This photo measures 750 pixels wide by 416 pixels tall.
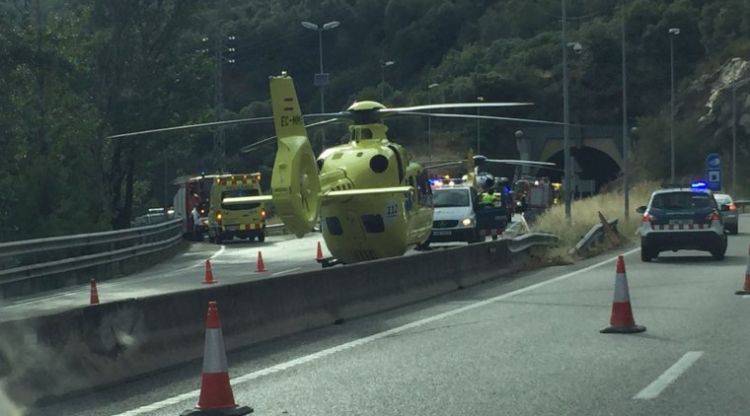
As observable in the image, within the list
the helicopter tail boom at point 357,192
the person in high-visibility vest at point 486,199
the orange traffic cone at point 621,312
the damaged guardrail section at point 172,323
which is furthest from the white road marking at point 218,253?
the orange traffic cone at point 621,312

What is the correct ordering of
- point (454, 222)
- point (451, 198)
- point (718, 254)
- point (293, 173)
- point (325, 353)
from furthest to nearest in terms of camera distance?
point (451, 198), point (454, 222), point (718, 254), point (293, 173), point (325, 353)

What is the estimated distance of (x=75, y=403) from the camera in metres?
10.4

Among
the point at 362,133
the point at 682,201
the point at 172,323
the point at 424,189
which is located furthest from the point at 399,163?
the point at 172,323

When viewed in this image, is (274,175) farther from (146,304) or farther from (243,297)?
(146,304)

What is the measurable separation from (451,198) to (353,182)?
1317 cm

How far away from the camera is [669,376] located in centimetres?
1148

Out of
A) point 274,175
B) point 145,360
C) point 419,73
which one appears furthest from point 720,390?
point 419,73

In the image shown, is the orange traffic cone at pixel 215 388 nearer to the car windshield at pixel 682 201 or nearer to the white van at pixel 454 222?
the car windshield at pixel 682 201

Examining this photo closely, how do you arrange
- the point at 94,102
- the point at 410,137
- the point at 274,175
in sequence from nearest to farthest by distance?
the point at 274,175
the point at 94,102
the point at 410,137

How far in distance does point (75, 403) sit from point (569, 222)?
3005 cm

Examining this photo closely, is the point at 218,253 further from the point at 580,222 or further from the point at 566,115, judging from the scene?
the point at 566,115

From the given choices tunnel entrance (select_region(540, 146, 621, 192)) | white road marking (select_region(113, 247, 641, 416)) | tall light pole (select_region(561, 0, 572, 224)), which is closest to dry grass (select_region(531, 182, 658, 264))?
tall light pole (select_region(561, 0, 572, 224))

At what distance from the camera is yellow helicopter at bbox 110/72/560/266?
23.5 m

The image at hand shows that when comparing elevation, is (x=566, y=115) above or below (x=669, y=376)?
above
